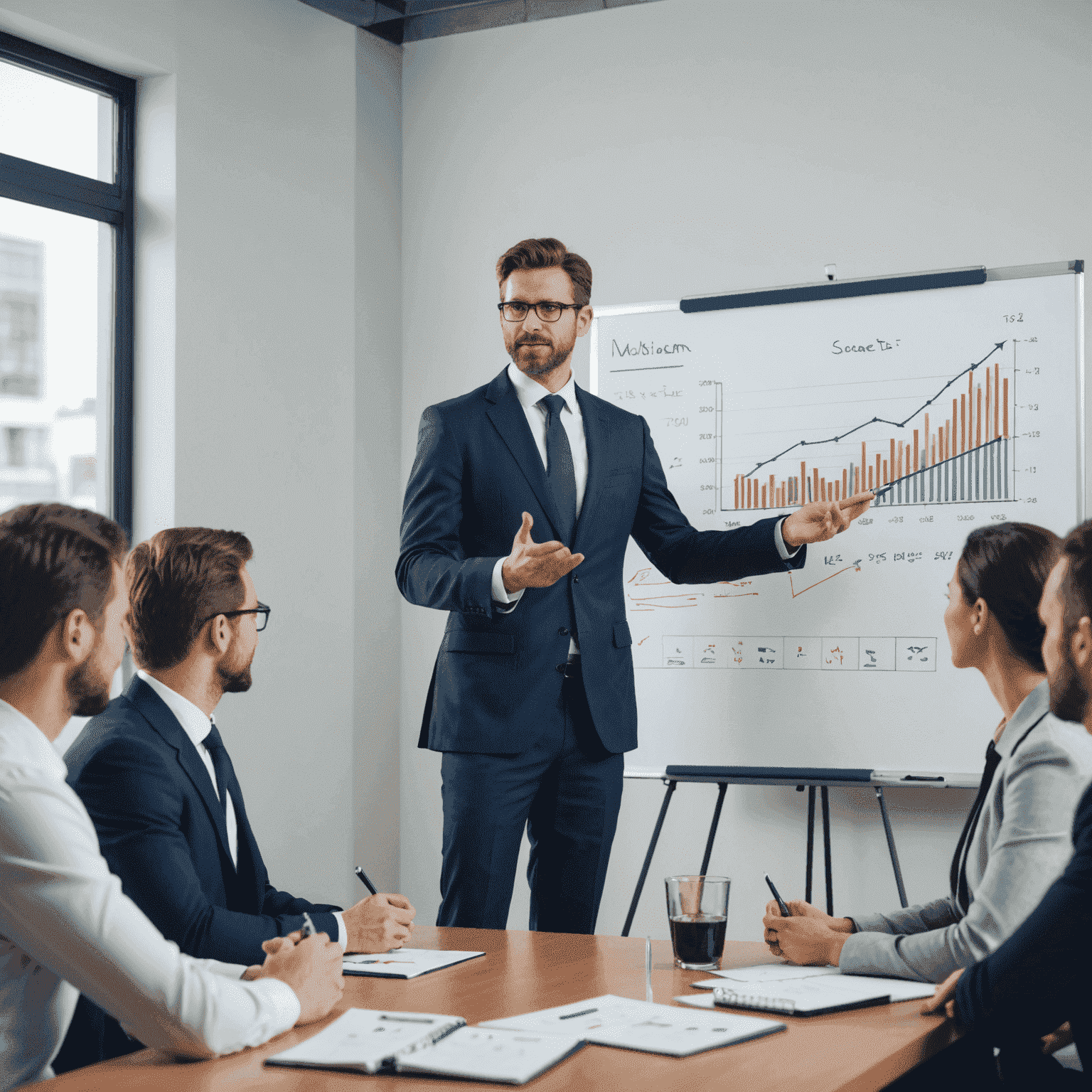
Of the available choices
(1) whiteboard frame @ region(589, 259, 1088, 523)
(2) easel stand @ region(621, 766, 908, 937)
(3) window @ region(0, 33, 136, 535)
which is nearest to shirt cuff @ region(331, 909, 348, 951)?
(2) easel stand @ region(621, 766, 908, 937)

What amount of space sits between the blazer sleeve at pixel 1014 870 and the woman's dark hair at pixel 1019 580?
225mm

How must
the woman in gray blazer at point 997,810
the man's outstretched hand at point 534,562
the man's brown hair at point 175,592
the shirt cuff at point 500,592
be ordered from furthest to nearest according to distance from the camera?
1. the shirt cuff at point 500,592
2. the man's outstretched hand at point 534,562
3. the man's brown hair at point 175,592
4. the woman in gray blazer at point 997,810

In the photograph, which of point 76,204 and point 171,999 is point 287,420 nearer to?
point 76,204

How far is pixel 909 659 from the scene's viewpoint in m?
3.27

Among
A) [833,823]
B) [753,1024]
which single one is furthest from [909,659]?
[753,1024]

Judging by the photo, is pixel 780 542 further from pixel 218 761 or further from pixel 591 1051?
pixel 591 1051

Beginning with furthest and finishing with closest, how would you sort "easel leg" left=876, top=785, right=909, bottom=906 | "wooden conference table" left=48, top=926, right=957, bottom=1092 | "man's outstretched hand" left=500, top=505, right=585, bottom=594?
"easel leg" left=876, top=785, right=909, bottom=906 → "man's outstretched hand" left=500, top=505, right=585, bottom=594 → "wooden conference table" left=48, top=926, right=957, bottom=1092

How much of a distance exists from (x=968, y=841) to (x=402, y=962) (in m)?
0.74

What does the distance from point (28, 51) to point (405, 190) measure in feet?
4.33

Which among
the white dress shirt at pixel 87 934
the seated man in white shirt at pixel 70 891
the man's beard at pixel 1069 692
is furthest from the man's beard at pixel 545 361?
the white dress shirt at pixel 87 934

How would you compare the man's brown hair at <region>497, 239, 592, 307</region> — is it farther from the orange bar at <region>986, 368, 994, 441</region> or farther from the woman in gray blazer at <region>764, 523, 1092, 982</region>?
the woman in gray blazer at <region>764, 523, 1092, 982</region>

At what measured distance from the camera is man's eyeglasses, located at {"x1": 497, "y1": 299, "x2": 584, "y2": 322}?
2773 millimetres

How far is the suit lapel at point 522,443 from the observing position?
2721 millimetres

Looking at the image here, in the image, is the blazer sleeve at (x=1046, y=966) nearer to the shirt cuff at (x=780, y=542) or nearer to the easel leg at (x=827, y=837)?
the shirt cuff at (x=780, y=542)
